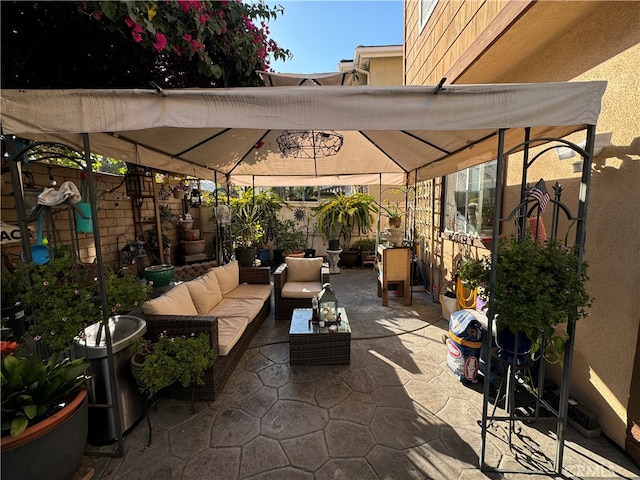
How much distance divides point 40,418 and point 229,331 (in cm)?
142

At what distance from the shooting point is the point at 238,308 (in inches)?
133

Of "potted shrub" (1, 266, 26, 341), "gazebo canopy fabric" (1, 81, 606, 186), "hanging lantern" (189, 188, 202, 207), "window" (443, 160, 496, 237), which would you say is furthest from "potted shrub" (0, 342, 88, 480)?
"hanging lantern" (189, 188, 202, 207)

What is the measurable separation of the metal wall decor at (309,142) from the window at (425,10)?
265cm

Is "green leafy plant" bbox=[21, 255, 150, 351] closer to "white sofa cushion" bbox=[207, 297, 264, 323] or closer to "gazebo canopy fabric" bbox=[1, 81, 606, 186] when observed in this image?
"gazebo canopy fabric" bbox=[1, 81, 606, 186]

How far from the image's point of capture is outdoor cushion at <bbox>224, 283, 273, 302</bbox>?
12.6 ft

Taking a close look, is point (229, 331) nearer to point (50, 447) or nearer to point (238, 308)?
point (238, 308)

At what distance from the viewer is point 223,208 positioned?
4812 mm

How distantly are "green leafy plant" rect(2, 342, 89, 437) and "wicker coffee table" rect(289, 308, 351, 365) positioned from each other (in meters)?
1.75

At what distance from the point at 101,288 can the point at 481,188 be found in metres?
4.16

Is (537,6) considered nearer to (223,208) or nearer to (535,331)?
(535,331)

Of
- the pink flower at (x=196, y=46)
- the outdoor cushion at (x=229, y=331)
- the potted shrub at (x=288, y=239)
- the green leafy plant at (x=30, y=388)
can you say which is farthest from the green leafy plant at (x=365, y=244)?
the green leafy plant at (x=30, y=388)

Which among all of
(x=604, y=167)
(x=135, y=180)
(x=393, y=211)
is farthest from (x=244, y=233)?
(x=604, y=167)

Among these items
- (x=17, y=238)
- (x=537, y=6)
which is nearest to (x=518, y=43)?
(x=537, y=6)

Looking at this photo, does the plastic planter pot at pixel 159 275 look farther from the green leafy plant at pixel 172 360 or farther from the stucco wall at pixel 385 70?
the stucco wall at pixel 385 70
